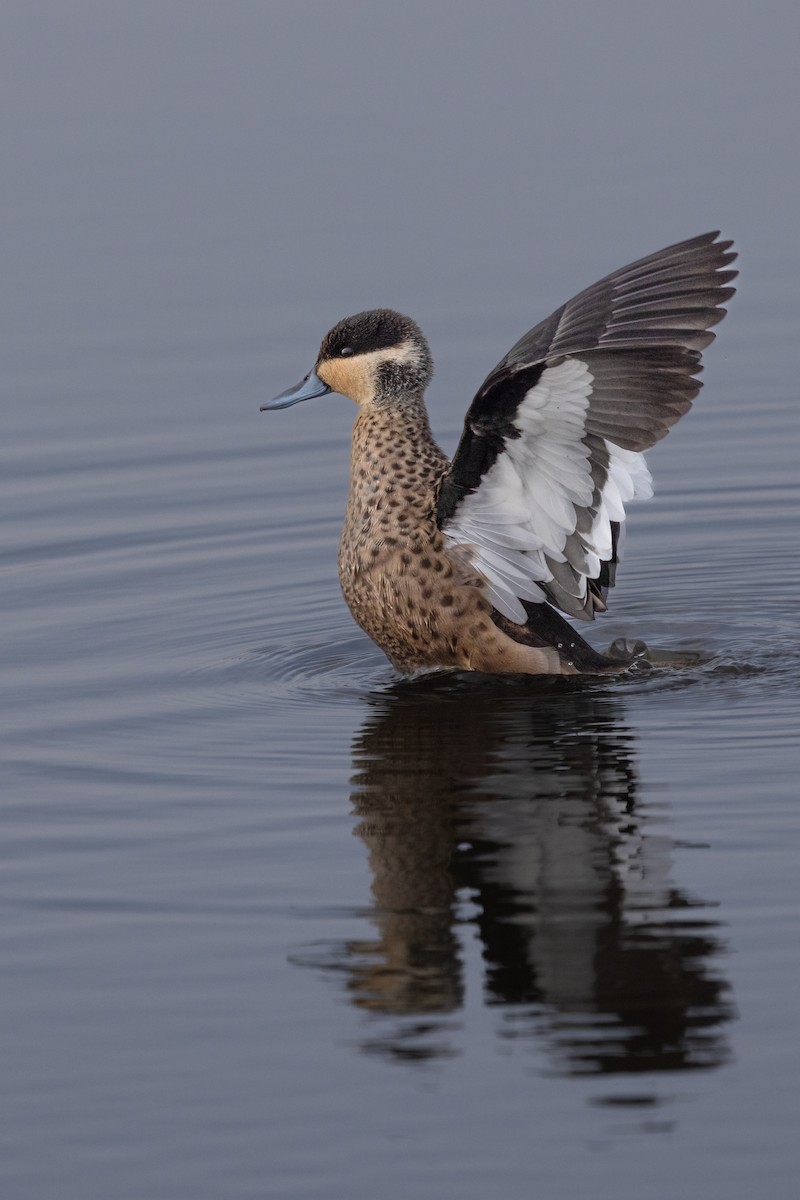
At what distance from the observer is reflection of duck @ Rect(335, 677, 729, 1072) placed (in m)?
4.86

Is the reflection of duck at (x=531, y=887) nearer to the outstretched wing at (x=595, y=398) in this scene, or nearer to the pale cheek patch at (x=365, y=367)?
the outstretched wing at (x=595, y=398)

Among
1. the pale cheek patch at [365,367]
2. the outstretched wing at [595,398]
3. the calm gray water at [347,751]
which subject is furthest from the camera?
the pale cheek patch at [365,367]

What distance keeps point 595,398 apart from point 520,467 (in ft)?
1.36

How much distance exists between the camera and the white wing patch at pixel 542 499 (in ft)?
23.3

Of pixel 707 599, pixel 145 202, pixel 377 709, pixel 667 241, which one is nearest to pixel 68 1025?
pixel 377 709

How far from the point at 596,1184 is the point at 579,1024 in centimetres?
68

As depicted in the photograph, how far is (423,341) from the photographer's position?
8.45 meters

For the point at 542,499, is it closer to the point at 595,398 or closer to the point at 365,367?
the point at 595,398

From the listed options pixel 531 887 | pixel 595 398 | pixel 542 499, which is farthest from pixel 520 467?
pixel 531 887

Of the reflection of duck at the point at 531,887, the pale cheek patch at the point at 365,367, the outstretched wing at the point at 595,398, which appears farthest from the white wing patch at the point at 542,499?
the pale cheek patch at the point at 365,367

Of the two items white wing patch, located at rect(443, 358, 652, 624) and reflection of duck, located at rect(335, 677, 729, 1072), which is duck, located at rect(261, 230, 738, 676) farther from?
reflection of duck, located at rect(335, 677, 729, 1072)

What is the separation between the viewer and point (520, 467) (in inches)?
291

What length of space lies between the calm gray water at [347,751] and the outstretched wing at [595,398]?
0.75 meters

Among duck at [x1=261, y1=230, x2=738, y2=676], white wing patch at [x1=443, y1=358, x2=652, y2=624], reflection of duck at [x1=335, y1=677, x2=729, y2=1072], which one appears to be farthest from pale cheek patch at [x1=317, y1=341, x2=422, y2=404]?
reflection of duck at [x1=335, y1=677, x2=729, y2=1072]
